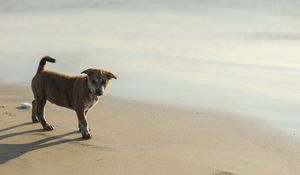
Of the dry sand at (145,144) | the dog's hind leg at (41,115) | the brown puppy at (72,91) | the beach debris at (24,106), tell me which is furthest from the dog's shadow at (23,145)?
the beach debris at (24,106)

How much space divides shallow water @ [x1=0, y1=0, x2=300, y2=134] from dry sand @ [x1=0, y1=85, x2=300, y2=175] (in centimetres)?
78

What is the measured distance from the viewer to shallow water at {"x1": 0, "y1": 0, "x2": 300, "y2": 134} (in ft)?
36.0

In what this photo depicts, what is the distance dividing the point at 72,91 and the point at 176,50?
6569mm

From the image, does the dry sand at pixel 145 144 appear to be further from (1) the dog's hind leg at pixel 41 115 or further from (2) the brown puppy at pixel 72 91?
(2) the brown puppy at pixel 72 91

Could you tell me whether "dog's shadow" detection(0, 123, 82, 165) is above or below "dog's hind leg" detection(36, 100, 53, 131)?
below

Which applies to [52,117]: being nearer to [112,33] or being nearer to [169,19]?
[112,33]

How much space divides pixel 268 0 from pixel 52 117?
1695cm

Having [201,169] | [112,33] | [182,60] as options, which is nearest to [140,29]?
[112,33]

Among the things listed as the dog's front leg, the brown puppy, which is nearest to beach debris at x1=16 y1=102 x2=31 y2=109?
the brown puppy

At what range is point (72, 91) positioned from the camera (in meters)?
8.47

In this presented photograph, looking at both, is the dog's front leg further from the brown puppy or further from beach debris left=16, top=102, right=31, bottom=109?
beach debris left=16, top=102, right=31, bottom=109

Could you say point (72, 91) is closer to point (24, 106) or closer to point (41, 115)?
point (41, 115)

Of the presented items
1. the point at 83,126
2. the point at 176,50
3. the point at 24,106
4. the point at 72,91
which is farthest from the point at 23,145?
the point at 176,50

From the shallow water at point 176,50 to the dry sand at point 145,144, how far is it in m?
0.78
